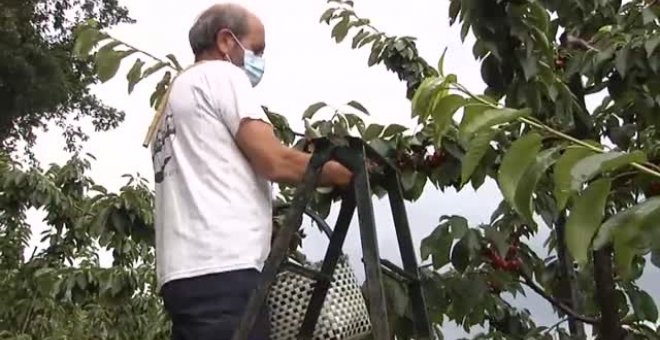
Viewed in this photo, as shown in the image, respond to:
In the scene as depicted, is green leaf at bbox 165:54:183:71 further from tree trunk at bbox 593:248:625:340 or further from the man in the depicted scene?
tree trunk at bbox 593:248:625:340

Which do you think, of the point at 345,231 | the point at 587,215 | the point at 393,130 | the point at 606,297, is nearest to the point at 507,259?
the point at 606,297

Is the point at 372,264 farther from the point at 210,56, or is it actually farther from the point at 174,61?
the point at 174,61

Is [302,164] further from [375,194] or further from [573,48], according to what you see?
[573,48]

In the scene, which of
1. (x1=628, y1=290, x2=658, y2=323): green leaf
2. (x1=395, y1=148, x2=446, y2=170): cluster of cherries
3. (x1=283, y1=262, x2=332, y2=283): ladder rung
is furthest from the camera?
(x1=628, y1=290, x2=658, y2=323): green leaf

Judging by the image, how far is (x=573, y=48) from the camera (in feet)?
11.3

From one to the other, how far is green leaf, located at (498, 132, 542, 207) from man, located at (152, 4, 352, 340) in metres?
0.94

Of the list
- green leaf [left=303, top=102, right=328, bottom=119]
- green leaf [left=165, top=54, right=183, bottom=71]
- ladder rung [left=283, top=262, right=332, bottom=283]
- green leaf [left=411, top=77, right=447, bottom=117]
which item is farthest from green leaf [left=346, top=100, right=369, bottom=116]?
Result: green leaf [left=411, top=77, right=447, bottom=117]

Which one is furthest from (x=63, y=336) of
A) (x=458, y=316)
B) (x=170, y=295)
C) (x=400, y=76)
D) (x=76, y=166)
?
(x=170, y=295)

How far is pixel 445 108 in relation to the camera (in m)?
A: 1.74

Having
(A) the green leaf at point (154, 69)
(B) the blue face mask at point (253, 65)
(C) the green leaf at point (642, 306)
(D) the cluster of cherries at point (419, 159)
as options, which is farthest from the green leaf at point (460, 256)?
(A) the green leaf at point (154, 69)

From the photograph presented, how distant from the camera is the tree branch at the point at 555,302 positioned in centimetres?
344

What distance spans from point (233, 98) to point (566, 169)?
1276 millimetres

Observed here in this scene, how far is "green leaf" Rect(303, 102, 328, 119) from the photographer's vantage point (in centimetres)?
344

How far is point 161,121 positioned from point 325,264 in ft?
1.72
